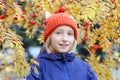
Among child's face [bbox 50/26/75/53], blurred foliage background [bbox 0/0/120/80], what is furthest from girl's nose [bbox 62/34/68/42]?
blurred foliage background [bbox 0/0/120/80]

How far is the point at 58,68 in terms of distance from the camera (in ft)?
13.0

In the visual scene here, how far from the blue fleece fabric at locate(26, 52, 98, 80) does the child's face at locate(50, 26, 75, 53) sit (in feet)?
0.16

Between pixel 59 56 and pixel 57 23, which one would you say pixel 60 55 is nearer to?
pixel 59 56

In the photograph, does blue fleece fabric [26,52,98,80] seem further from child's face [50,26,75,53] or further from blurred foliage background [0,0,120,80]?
blurred foliage background [0,0,120,80]

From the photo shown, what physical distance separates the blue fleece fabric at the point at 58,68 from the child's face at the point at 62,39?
0.05 meters

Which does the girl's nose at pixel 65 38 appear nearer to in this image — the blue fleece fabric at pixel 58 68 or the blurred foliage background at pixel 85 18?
the blue fleece fabric at pixel 58 68

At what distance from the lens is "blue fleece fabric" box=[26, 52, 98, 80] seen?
391 centimetres

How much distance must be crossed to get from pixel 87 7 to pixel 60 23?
0.56 meters

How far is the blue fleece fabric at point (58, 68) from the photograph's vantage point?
391cm

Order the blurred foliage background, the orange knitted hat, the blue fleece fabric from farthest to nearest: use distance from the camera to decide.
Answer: the blurred foliage background, the orange knitted hat, the blue fleece fabric

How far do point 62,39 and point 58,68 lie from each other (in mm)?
220

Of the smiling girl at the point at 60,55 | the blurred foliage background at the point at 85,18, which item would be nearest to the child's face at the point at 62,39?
the smiling girl at the point at 60,55

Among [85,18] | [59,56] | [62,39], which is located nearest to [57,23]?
[62,39]

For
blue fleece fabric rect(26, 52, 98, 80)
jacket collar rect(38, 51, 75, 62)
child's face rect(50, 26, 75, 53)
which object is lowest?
blue fleece fabric rect(26, 52, 98, 80)
